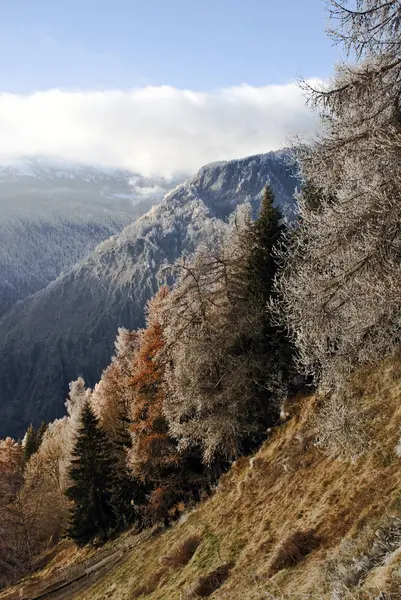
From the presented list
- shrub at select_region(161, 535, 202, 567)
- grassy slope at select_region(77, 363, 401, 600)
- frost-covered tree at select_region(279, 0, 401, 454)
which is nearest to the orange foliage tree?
grassy slope at select_region(77, 363, 401, 600)

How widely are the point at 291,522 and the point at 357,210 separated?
1049 centimetres

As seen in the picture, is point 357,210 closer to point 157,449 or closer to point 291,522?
point 291,522

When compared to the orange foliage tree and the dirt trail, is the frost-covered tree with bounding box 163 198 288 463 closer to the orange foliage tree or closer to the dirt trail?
the orange foliage tree

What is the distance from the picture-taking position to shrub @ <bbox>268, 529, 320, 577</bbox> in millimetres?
11352

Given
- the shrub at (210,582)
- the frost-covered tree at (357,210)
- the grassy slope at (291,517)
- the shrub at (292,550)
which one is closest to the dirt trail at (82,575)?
the grassy slope at (291,517)

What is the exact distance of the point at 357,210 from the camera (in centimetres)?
823

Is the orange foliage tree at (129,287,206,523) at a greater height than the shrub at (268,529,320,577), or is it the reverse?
the orange foliage tree at (129,287,206,523)

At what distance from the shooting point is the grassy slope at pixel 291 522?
31.6ft

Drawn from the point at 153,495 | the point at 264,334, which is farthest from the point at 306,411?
the point at 153,495

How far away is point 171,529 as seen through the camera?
76.8 ft

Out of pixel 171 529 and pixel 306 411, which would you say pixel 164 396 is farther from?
pixel 306 411

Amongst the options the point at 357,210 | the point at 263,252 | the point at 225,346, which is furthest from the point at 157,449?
the point at 357,210

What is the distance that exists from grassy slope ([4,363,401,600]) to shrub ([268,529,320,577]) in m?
0.05

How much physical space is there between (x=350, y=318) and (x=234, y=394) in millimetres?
13111
